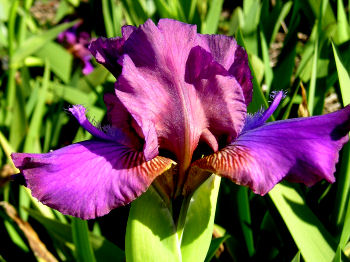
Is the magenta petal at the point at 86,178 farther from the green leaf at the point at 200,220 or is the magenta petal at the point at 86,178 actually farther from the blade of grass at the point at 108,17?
the blade of grass at the point at 108,17

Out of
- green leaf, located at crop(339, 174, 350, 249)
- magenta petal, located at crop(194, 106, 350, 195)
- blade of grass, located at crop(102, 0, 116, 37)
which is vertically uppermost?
blade of grass, located at crop(102, 0, 116, 37)

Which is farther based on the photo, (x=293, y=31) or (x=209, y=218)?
(x=293, y=31)

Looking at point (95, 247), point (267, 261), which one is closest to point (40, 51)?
point (95, 247)

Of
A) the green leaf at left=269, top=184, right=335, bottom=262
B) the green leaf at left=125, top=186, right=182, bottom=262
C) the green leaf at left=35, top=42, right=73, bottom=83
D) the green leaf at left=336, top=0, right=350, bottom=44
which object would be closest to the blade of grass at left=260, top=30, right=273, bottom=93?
the green leaf at left=336, top=0, right=350, bottom=44

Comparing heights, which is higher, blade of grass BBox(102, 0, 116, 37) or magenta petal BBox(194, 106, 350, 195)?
blade of grass BBox(102, 0, 116, 37)

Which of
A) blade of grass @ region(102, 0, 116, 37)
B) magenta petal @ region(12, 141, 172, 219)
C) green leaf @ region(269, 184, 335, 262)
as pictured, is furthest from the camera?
blade of grass @ region(102, 0, 116, 37)

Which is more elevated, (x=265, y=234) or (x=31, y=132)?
(x=31, y=132)

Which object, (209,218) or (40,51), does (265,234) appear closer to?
(209,218)

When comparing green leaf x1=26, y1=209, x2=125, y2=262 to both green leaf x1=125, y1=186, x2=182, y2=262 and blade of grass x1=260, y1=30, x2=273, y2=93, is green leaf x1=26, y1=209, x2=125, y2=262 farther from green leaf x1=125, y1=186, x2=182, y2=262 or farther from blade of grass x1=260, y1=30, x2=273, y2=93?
blade of grass x1=260, y1=30, x2=273, y2=93
